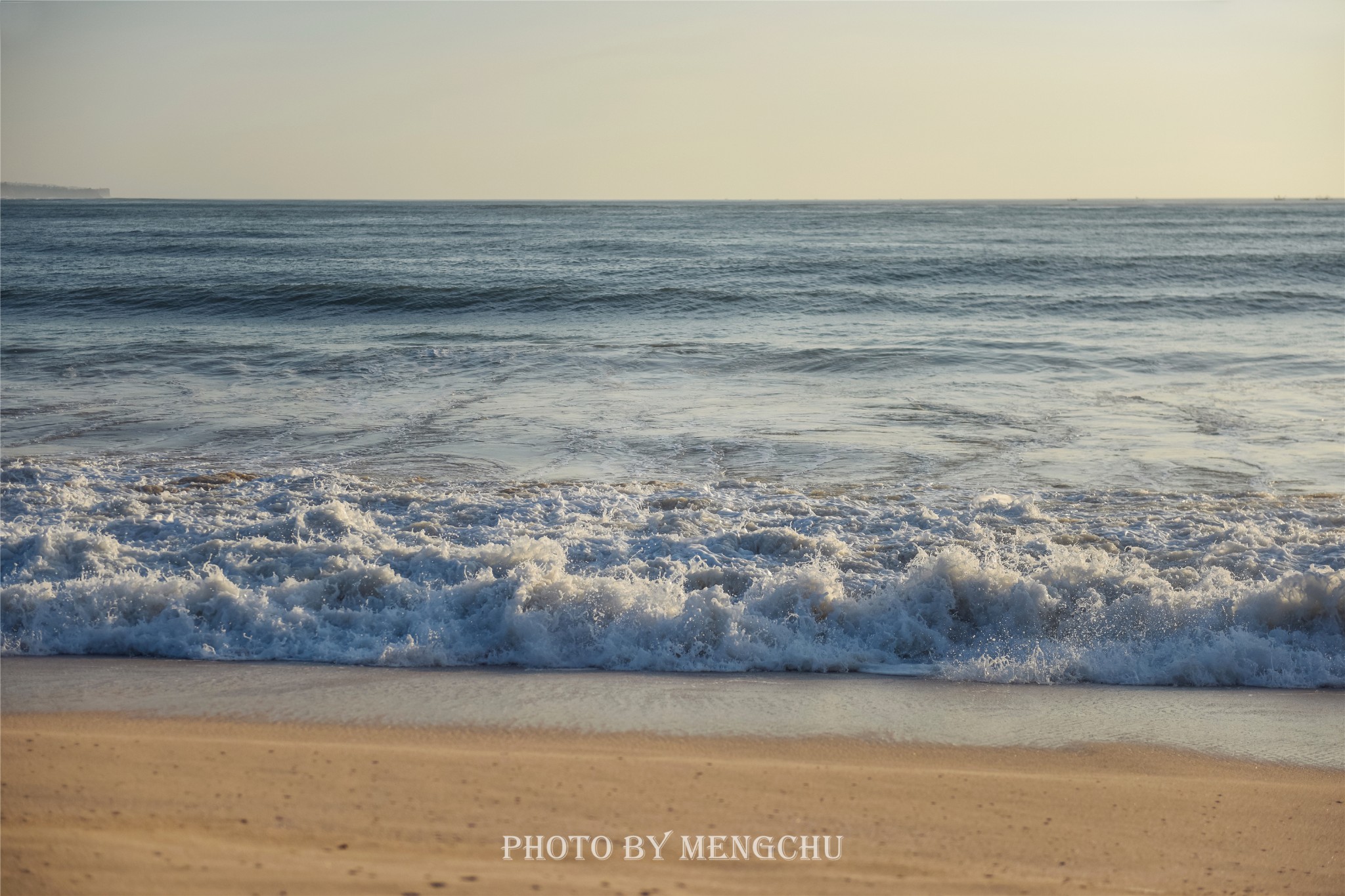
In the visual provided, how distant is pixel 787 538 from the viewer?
23.3 ft

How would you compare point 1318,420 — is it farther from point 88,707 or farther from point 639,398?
point 88,707

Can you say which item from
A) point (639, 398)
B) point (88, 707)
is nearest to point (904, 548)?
point (88, 707)

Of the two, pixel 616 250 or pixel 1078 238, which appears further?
pixel 1078 238

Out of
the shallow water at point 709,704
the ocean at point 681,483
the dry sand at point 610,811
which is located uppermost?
the ocean at point 681,483

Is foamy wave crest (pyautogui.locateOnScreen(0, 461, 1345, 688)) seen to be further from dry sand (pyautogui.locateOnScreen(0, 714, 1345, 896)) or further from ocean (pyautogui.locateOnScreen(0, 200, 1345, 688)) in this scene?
dry sand (pyautogui.locateOnScreen(0, 714, 1345, 896))

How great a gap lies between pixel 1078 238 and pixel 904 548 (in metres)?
39.3

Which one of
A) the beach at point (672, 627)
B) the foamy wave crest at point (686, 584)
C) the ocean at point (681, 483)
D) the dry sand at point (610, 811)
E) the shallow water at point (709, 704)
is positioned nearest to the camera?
the dry sand at point (610, 811)

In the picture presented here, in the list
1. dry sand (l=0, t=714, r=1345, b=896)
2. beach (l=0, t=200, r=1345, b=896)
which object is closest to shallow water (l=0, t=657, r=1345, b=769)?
beach (l=0, t=200, r=1345, b=896)

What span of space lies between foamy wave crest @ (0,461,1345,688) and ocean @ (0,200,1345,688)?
3 cm

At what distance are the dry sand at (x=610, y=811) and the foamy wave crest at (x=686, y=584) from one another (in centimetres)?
111

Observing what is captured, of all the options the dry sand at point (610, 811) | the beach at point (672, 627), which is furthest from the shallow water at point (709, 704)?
the dry sand at point (610, 811)

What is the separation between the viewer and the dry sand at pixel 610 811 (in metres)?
3.06

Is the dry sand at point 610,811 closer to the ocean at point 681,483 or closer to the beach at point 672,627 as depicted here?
the beach at point 672,627

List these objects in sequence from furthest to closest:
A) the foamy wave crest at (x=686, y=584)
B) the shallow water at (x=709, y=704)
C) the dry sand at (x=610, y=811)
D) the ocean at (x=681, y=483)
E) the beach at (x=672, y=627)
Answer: the ocean at (x=681, y=483)
the foamy wave crest at (x=686, y=584)
the shallow water at (x=709, y=704)
the beach at (x=672, y=627)
the dry sand at (x=610, y=811)
